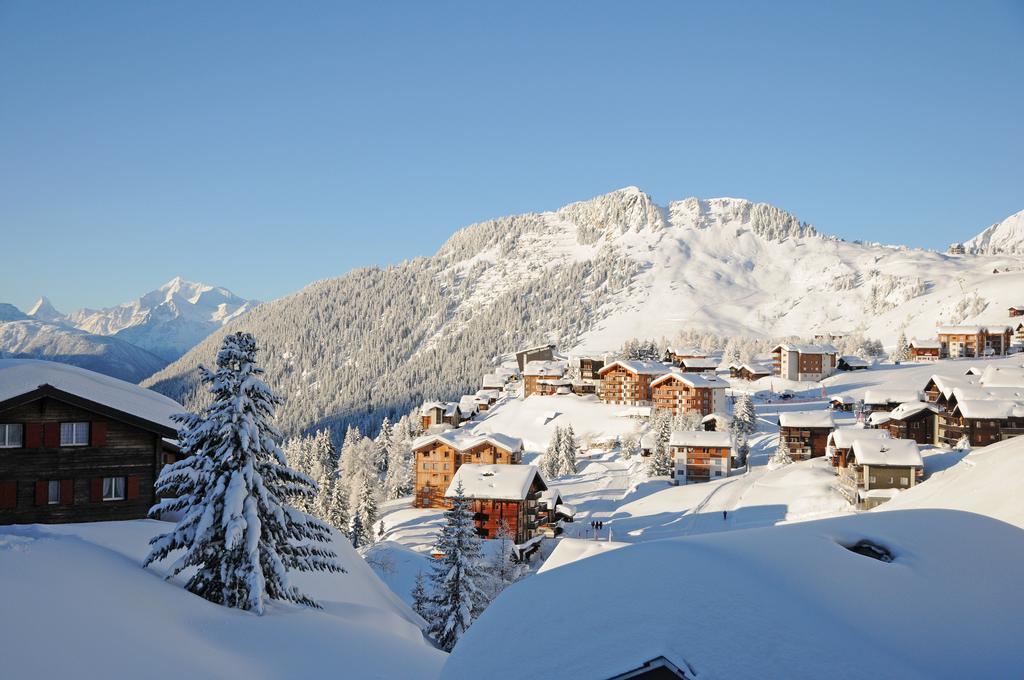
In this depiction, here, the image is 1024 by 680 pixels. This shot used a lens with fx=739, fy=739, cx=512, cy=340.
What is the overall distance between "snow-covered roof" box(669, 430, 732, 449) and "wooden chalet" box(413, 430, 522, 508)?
59.3ft

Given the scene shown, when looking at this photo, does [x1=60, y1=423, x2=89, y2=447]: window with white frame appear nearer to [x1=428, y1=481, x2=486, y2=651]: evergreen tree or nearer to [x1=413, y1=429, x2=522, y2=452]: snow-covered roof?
[x1=428, y1=481, x2=486, y2=651]: evergreen tree

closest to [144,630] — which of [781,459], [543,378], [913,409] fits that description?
[781,459]

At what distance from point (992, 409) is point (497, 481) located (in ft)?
142

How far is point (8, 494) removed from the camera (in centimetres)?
2431

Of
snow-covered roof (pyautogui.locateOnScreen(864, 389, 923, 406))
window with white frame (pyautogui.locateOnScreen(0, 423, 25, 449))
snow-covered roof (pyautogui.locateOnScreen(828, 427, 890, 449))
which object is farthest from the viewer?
snow-covered roof (pyautogui.locateOnScreen(864, 389, 923, 406))

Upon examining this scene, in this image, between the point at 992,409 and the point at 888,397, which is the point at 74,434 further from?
the point at 888,397

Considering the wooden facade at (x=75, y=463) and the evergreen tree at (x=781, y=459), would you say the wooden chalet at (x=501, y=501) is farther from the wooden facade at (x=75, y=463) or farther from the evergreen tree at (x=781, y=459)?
the wooden facade at (x=75, y=463)

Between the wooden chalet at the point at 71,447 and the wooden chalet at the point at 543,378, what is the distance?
117410mm

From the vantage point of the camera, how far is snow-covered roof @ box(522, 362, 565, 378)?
476ft

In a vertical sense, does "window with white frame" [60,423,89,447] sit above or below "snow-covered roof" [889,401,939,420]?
above

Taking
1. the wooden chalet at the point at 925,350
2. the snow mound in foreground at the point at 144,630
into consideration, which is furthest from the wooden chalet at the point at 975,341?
the snow mound in foreground at the point at 144,630

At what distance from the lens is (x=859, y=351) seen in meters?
166

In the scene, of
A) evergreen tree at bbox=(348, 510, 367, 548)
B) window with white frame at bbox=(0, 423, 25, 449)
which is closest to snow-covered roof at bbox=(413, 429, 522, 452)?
evergreen tree at bbox=(348, 510, 367, 548)

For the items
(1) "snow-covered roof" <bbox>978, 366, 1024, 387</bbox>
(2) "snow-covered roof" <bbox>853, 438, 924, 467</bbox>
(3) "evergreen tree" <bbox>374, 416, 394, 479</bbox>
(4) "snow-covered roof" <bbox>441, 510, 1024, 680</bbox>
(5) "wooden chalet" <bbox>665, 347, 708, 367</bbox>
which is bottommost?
(3) "evergreen tree" <bbox>374, 416, 394, 479</bbox>
